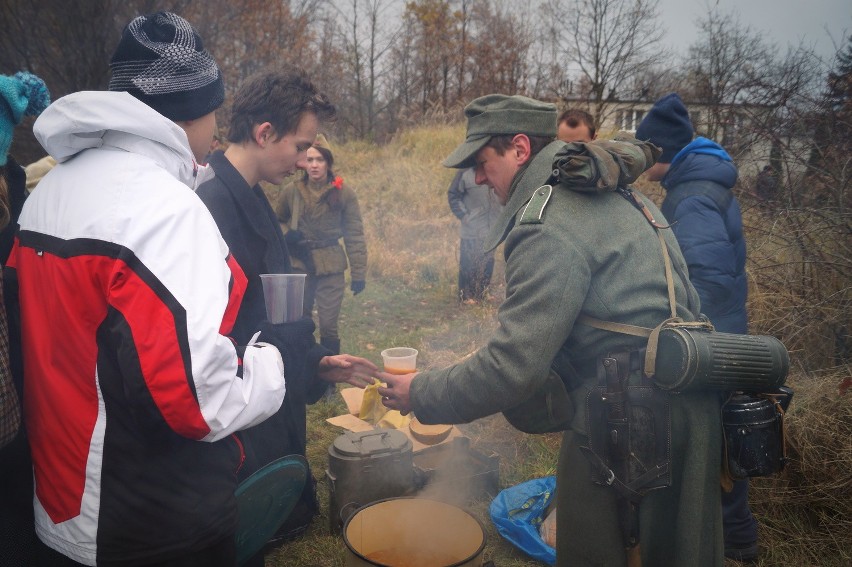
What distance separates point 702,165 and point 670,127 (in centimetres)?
35

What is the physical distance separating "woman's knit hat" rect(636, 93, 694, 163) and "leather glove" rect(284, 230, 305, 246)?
130 inches

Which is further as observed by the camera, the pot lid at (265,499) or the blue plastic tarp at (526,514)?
the blue plastic tarp at (526,514)

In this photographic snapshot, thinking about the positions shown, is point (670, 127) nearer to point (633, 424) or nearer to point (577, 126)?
point (577, 126)

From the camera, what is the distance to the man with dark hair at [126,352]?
1221 mm

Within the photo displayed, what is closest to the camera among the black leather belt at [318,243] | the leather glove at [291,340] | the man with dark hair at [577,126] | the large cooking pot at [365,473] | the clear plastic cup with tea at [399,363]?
the leather glove at [291,340]

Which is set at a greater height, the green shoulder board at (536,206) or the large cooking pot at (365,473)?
the green shoulder board at (536,206)

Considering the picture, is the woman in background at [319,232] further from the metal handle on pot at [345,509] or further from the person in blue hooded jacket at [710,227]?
the person in blue hooded jacket at [710,227]

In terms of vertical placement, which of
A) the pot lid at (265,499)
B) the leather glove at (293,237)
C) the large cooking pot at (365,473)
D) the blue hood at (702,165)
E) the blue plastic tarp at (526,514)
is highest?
the blue hood at (702,165)

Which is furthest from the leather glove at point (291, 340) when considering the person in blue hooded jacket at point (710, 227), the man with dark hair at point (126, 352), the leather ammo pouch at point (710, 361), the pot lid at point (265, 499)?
the person in blue hooded jacket at point (710, 227)

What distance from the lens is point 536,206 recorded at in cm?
180

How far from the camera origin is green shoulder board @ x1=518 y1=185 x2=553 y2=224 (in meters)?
1.76

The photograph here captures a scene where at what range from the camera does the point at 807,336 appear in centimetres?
408

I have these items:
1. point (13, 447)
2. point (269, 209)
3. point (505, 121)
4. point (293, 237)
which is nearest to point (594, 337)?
point (505, 121)

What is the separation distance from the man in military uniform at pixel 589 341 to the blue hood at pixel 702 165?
4.52ft
